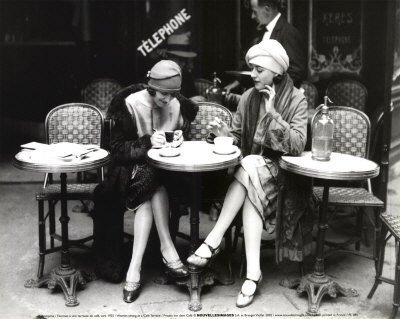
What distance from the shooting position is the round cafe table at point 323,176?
3887 mm

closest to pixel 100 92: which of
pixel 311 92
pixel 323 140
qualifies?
pixel 311 92

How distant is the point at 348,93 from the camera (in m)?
6.92

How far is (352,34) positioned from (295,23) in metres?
0.64

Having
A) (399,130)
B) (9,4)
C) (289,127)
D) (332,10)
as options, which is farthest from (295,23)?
(9,4)

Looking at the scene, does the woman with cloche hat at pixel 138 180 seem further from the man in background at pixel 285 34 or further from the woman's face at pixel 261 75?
the man in background at pixel 285 34

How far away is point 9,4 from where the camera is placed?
866 centimetres

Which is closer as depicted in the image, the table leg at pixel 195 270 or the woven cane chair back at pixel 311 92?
the table leg at pixel 195 270

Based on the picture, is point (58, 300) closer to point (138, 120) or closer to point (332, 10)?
point (138, 120)

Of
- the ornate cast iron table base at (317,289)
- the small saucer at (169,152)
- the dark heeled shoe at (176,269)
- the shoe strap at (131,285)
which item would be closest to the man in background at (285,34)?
the small saucer at (169,152)

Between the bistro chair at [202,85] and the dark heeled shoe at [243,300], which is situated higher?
the bistro chair at [202,85]

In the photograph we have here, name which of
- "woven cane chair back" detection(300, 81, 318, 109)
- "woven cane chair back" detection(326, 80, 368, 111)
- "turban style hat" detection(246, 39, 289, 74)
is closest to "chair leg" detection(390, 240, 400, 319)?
"turban style hat" detection(246, 39, 289, 74)

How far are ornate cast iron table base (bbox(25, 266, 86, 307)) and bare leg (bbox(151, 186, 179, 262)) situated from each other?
596 mm

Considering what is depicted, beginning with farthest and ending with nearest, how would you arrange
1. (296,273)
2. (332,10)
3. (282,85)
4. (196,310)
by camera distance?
(332,10)
(296,273)
(282,85)
(196,310)

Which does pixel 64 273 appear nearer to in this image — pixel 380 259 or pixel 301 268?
pixel 301 268
